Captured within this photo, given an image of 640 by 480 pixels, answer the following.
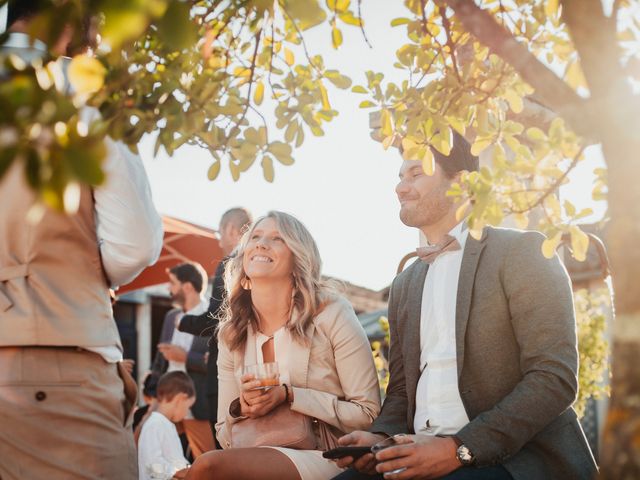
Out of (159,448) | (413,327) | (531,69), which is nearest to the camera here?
(531,69)

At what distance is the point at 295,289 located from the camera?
3980 mm

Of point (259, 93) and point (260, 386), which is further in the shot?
point (260, 386)

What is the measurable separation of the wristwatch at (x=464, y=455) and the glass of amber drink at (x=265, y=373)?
36.0 inches

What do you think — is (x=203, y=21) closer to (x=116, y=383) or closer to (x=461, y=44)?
(x=461, y=44)

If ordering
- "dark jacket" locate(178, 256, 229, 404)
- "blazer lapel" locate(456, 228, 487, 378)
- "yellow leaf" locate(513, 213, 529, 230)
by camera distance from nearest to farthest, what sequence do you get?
"yellow leaf" locate(513, 213, 529, 230) → "blazer lapel" locate(456, 228, 487, 378) → "dark jacket" locate(178, 256, 229, 404)

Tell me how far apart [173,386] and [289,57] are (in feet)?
15.0

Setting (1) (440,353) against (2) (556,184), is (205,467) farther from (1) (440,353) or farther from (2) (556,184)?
(2) (556,184)

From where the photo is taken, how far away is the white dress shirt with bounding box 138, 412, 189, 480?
6012mm

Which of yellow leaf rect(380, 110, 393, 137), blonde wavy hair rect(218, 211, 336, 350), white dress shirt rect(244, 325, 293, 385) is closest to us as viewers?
yellow leaf rect(380, 110, 393, 137)

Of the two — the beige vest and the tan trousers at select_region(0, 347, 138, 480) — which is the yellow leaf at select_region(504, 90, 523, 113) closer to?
the beige vest

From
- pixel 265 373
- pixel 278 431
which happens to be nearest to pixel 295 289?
pixel 265 373

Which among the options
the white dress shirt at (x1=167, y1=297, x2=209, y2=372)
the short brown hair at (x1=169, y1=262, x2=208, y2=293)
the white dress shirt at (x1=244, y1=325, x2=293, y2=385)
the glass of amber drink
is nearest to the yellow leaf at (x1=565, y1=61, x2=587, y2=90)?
the glass of amber drink

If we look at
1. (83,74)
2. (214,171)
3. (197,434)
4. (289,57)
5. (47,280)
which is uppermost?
(289,57)

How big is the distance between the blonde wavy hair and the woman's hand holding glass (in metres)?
0.36
